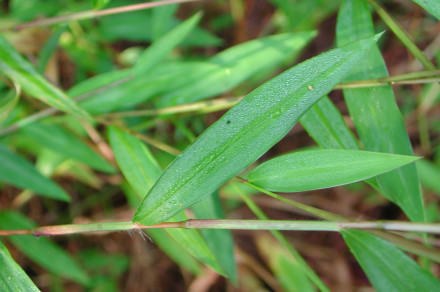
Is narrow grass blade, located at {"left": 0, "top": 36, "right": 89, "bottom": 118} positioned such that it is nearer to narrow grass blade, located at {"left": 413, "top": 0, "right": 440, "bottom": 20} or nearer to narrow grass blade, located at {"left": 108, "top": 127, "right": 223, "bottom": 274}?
narrow grass blade, located at {"left": 108, "top": 127, "right": 223, "bottom": 274}

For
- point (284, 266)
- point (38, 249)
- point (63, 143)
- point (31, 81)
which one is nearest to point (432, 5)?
point (31, 81)

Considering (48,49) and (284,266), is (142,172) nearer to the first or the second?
(48,49)

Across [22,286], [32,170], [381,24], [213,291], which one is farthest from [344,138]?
[381,24]

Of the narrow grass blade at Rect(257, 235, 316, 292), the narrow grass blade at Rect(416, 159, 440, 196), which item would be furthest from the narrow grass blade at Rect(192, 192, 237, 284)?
the narrow grass blade at Rect(416, 159, 440, 196)

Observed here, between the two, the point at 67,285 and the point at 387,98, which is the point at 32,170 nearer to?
the point at 67,285

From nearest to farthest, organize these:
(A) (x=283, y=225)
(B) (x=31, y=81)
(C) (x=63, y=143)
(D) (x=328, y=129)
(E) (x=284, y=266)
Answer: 1. (A) (x=283, y=225)
2. (D) (x=328, y=129)
3. (B) (x=31, y=81)
4. (C) (x=63, y=143)
5. (E) (x=284, y=266)

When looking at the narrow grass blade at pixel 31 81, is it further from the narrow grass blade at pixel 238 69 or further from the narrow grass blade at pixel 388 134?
the narrow grass blade at pixel 388 134
